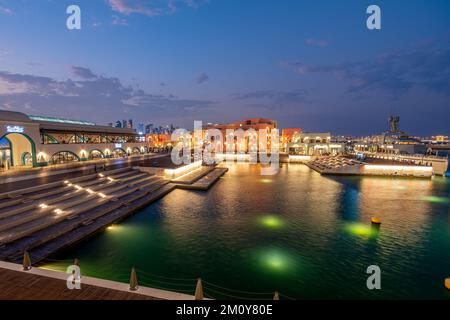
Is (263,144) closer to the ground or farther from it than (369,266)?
farther from it

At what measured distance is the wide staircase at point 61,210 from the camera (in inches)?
482

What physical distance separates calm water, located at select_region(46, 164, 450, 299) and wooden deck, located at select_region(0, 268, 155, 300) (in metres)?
3.06

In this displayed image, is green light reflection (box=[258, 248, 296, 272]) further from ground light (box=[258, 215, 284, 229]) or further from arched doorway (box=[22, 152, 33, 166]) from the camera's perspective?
arched doorway (box=[22, 152, 33, 166])

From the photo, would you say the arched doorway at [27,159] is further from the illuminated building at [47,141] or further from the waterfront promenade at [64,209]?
the waterfront promenade at [64,209]

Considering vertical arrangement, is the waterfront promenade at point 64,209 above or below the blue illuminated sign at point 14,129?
below

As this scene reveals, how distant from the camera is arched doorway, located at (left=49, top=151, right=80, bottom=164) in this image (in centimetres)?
3494

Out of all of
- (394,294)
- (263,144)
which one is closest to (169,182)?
(394,294)

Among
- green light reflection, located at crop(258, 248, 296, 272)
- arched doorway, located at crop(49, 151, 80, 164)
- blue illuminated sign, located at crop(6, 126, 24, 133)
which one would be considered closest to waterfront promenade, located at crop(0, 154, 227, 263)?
blue illuminated sign, located at crop(6, 126, 24, 133)

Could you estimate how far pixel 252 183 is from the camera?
119 ft

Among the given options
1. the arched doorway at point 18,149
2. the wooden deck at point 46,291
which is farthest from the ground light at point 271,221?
the arched doorway at point 18,149

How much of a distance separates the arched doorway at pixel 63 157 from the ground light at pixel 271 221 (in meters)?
33.2

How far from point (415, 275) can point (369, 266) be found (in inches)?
85.8
